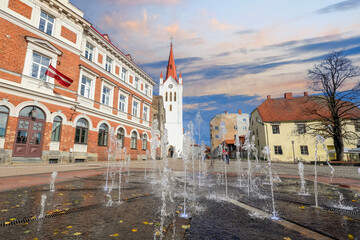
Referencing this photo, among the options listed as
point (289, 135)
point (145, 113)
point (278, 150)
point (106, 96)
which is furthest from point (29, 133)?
point (289, 135)

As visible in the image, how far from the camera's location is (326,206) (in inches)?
113

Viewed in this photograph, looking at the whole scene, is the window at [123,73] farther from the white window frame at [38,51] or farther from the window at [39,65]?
the window at [39,65]

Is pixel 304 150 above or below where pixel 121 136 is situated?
below

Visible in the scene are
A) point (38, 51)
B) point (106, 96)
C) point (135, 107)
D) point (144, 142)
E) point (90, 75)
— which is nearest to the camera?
point (38, 51)

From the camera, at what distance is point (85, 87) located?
1499 cm

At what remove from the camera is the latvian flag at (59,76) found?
1158cm

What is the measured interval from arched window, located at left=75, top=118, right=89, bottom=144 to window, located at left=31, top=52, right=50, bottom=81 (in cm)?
402

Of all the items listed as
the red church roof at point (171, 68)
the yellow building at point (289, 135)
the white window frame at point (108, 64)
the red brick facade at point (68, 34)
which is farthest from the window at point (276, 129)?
the red brick facade at point (68, 34)

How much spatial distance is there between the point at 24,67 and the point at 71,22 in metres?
5.47

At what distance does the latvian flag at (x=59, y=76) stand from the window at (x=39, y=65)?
2.09 ft

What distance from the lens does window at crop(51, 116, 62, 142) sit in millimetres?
11961

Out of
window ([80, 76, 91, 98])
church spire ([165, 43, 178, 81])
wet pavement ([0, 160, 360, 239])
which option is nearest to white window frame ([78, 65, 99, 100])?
window ([80, 76, 91, 98])

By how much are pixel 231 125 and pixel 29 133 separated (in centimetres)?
5074

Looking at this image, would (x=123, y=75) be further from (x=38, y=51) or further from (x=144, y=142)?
(x=38, y=51)
